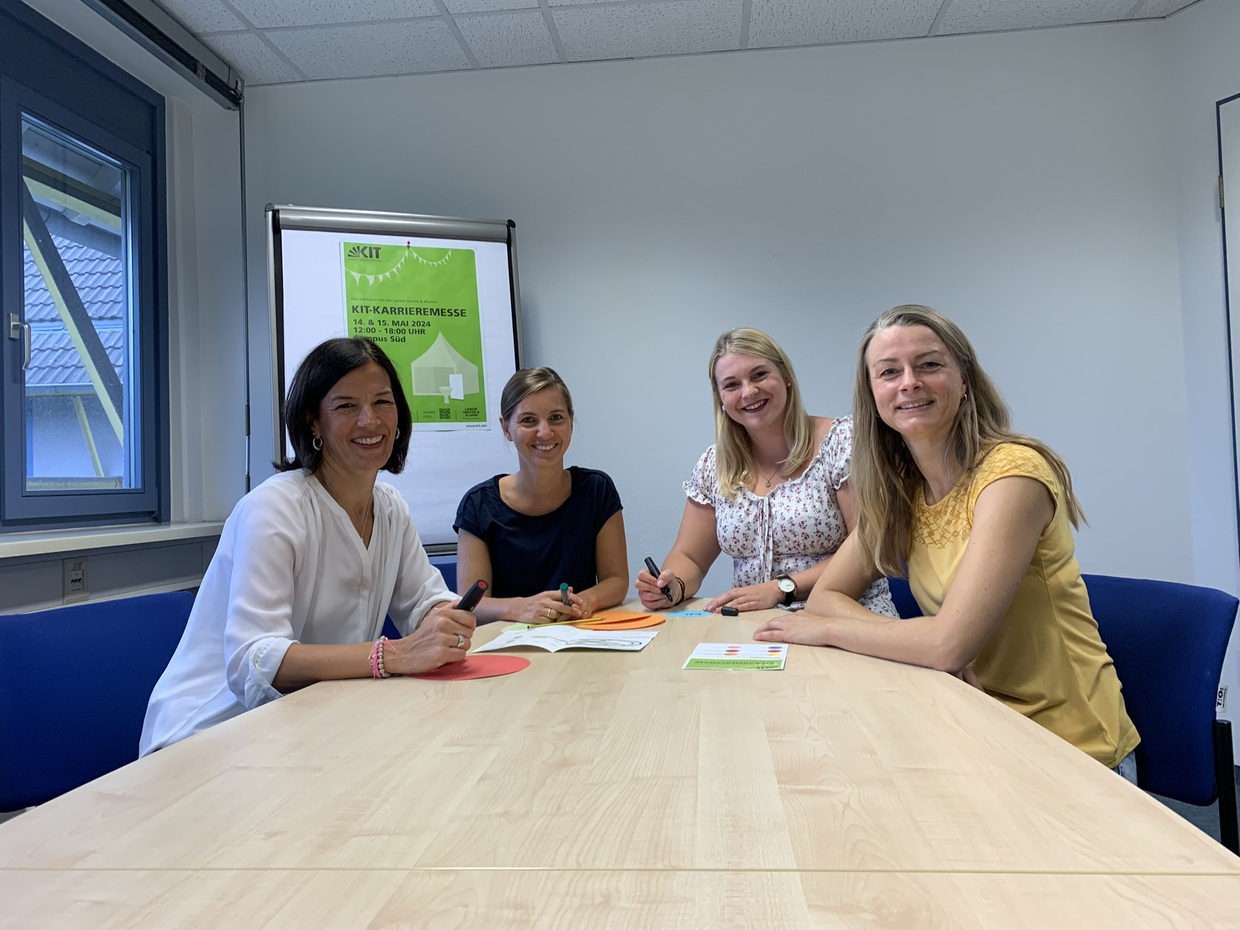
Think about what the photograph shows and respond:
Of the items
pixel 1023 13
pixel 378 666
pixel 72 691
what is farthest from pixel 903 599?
pixel 1023 13

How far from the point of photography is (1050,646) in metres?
1.54

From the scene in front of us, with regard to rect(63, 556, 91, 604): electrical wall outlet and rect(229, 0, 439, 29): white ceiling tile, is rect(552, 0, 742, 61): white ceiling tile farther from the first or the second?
rect(63, 556, 91, 604): electrical wall outlet

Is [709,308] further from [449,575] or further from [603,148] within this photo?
[449,575]

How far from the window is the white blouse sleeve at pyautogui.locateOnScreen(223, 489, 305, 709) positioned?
65.9 inches

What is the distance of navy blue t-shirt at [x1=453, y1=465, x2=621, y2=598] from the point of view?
98.7 inches

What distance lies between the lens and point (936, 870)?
71cm

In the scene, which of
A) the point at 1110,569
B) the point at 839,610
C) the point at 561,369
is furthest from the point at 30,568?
the point at 1110,569

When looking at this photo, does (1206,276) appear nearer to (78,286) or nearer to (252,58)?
(252,58)

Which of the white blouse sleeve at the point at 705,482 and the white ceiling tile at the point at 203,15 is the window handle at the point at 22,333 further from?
the white blouse sleeve at the point at 705,482

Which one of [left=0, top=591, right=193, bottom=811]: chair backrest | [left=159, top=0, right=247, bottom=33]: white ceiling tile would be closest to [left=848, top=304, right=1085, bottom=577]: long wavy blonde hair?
[left=0, top=591, right=193, bottom=811]: chair backrest

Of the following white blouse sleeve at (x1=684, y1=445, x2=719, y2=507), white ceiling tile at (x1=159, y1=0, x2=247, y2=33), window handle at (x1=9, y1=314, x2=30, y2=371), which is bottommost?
white blouse sleeve at (x1=684, y1=445, x2=719, y2=507)

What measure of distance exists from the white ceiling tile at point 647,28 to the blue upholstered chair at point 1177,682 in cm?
255

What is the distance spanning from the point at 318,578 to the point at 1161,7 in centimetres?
363

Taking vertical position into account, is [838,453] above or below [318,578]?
above
